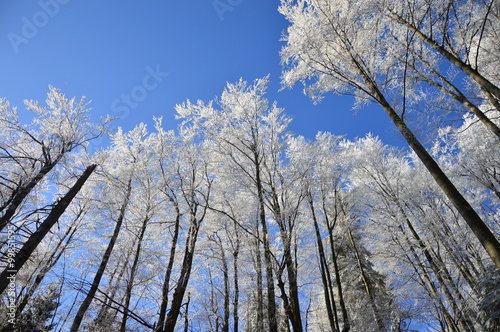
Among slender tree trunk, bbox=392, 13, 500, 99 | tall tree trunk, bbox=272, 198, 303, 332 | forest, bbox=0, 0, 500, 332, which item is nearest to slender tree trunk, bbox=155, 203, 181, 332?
forest, bbox=0, 0, 500, 332

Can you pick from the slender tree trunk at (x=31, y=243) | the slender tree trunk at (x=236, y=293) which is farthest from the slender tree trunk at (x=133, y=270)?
the slender tree trunk at (x=31, y=243)

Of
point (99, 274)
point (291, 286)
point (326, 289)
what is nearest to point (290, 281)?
point (291, 286)

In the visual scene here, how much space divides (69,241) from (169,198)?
213 inches

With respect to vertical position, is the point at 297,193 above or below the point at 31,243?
above

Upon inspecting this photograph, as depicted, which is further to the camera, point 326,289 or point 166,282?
point 166,282

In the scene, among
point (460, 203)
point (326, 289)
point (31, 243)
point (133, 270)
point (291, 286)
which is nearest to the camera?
point (460, 203)

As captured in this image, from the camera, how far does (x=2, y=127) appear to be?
7.68m

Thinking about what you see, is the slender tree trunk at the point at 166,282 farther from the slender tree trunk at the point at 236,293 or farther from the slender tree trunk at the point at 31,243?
the slender tree trunk at the point at 31,243

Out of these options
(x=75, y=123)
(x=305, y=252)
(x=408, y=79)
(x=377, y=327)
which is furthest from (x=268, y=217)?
(x=75, y=123)

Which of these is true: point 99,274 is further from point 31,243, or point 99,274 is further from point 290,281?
point 290,281

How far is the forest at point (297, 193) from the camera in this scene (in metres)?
5.70

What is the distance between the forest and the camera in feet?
18.7

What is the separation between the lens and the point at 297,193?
9484 millimetres

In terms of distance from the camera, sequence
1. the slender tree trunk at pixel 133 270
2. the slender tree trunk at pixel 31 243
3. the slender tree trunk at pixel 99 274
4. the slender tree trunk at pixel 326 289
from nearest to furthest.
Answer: the slender tree trunk at pixel 31 243 < the slender tree trunk at pixel 99 274 < the slender tree trunk at pixel 326 289 < the slender tree trunk at pixel 133 270
